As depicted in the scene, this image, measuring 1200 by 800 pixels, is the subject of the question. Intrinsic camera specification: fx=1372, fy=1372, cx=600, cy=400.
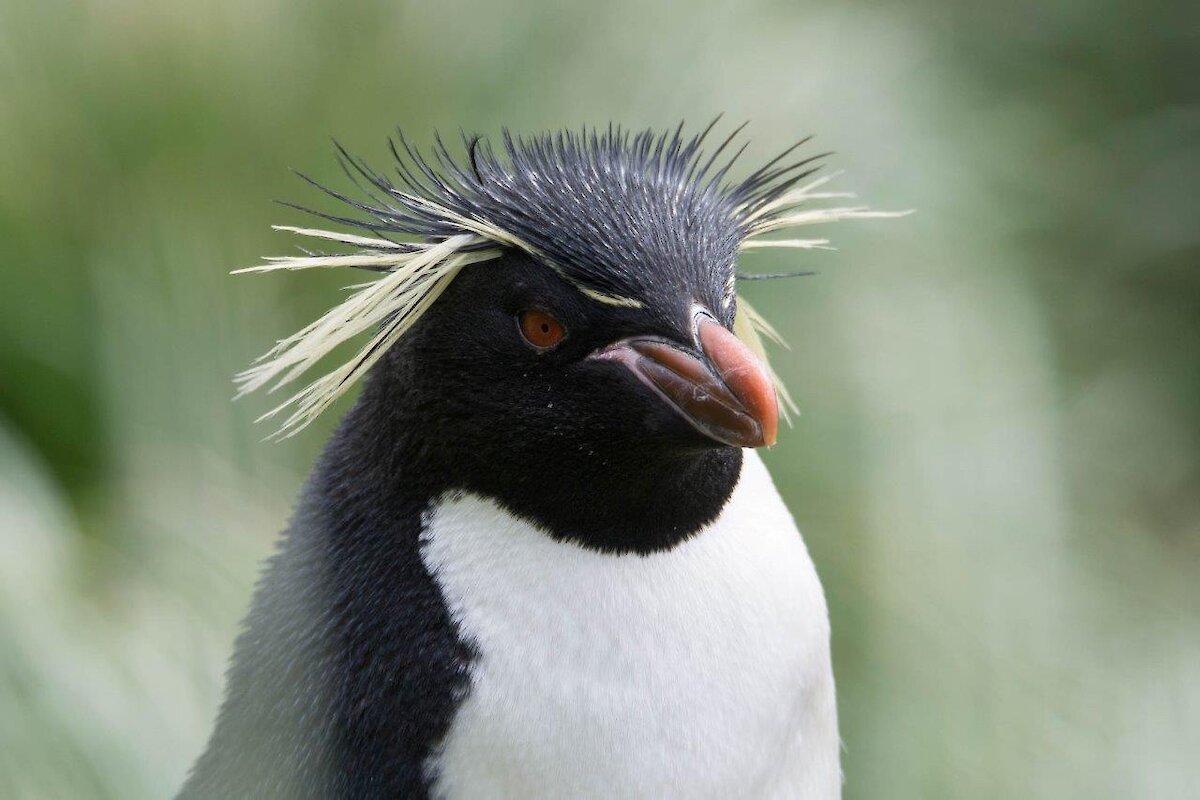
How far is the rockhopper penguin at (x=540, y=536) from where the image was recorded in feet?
3.32

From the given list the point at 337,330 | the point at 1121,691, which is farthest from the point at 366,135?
the point at 1121,691

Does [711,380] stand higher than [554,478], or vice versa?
[711,380]

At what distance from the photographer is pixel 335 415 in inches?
83.7

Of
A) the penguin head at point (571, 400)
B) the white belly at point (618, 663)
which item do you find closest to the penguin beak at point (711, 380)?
the penguin head at point (571, 400)

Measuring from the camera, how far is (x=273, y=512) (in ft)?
6.34

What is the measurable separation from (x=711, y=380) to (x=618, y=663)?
0.76ft

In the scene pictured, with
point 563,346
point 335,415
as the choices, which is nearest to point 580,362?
point 563,346

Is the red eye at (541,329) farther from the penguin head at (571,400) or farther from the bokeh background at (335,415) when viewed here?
the bokeh background at (335,415)

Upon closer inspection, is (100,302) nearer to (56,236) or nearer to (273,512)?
(56,236)

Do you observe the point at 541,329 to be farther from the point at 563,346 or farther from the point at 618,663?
the point at 618,663

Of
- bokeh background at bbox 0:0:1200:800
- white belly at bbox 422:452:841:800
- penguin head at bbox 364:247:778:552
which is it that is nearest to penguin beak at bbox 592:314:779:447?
penguin head at bbox 364:247:778:552

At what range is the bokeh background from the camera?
186cm

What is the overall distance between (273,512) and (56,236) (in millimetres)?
566

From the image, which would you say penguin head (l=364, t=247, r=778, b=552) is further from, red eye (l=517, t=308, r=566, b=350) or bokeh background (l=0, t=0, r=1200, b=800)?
bokeh background (l=0, t=0, r=1200, b=800)
